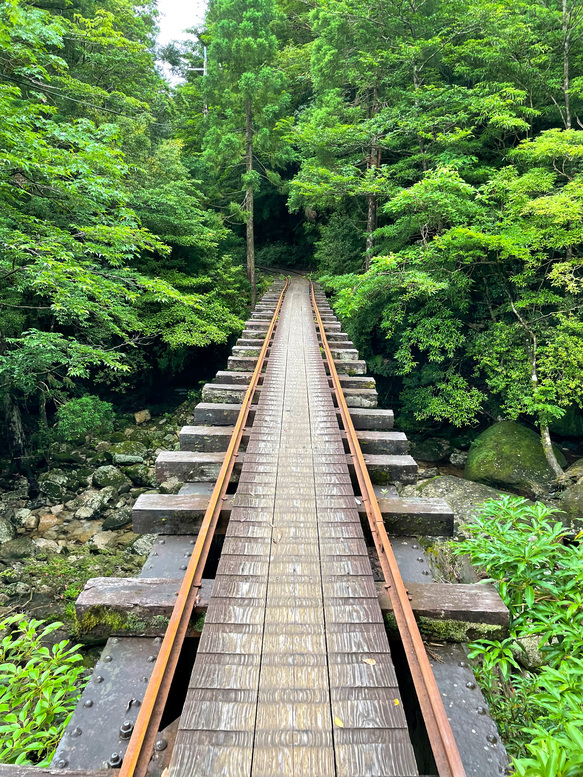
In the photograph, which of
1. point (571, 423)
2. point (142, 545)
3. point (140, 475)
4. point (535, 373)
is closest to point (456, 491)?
point (535, 373)

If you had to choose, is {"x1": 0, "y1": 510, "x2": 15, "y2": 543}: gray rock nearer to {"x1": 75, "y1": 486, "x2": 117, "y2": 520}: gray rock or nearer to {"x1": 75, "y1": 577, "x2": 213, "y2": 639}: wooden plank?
{"x1": 75, "y1": 486, "x2": 117, "y2": 520}: gray rock

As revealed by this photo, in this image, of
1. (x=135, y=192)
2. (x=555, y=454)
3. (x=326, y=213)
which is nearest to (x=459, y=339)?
(x=555, y=454)

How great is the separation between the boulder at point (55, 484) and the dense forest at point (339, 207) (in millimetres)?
731

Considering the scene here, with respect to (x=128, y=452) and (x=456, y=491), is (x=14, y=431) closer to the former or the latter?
(x=128, y=452)

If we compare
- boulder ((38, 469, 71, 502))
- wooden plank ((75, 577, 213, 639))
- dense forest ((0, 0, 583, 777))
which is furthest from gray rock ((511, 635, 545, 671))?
boulder ((38, 469, 71, 502))

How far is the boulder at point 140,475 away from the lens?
968 centimetres

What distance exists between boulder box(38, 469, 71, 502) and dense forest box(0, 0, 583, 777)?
28.8 inches

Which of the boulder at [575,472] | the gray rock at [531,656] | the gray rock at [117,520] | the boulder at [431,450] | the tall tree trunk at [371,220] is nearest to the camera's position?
the gray rock at [531,656]

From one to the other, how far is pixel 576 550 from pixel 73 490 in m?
9.88

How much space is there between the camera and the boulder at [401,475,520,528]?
28.1 feet

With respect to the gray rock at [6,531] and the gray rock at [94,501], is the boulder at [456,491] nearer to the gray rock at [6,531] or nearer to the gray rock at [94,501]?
the gray rock at [94,501]

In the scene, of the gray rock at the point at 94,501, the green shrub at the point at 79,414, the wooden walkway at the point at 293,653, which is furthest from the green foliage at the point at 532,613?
the green shrub at the point at 79,414

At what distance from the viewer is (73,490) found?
9195 mm

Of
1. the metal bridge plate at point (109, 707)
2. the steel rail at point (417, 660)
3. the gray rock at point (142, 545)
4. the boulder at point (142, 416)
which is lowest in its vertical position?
the gray rock at point (142, 545)
